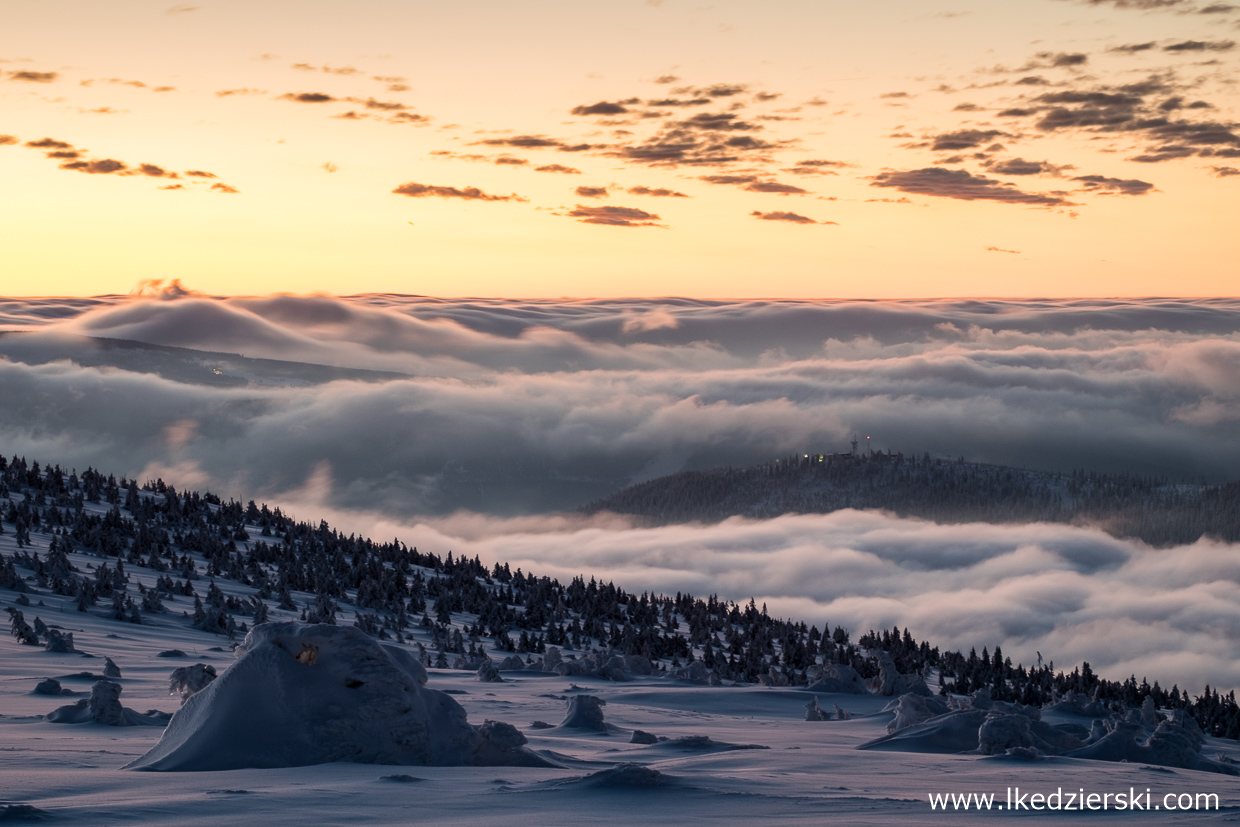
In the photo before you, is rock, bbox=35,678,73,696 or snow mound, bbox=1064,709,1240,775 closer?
rock, bbox=35,678,73,696

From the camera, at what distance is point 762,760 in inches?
492

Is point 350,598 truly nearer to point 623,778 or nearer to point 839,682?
point 839,682

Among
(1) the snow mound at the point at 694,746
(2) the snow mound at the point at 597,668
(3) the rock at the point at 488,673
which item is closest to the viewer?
(1) the snow mound at the point at 694,746

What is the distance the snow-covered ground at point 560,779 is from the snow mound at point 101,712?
0.19 meters

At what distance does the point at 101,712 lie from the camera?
1230 centimetres

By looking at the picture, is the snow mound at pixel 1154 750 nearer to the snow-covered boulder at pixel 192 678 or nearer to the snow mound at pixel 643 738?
the snow mound at pixel 643 738

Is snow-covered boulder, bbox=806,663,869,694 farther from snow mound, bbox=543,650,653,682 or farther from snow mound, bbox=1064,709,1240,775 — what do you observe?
snow mound, bbox=1064,709,1240,775

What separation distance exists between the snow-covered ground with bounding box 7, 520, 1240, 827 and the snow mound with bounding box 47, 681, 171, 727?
19cm

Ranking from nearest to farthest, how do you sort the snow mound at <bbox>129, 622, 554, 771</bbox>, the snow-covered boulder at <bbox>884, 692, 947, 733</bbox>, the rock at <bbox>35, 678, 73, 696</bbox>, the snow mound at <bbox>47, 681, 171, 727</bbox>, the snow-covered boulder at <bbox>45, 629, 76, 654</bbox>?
1. the snow mound at <bbox>129, 622, 554, 771</bbox>
2. the snow mound at <bbox>47, 681, 171, 727</bbox>
3. the rock at <bbox>35, 678, 73, 696</bbox>
4. the snow-covered boulder at <bbox>884, 692, 947, 733</bbox>
5. the snow-covered boulder at <bbox>45, 629, 76, 654</bbox>

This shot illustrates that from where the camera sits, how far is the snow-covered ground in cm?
803

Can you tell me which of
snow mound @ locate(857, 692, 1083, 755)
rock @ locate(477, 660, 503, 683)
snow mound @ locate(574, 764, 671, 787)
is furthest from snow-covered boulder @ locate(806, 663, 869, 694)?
snow mound @ locate(574, 764, 671, 787)

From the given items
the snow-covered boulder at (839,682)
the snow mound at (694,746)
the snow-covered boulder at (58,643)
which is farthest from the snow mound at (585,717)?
the snow-covered boulder at (839,682)

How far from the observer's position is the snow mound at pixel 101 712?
12.3 m

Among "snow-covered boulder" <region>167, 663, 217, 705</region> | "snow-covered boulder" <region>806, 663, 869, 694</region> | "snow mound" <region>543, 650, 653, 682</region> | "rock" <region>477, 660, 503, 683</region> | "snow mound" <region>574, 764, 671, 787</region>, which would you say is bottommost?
"snow-covered boulder" <region>806, 663, 869, 694</region>
